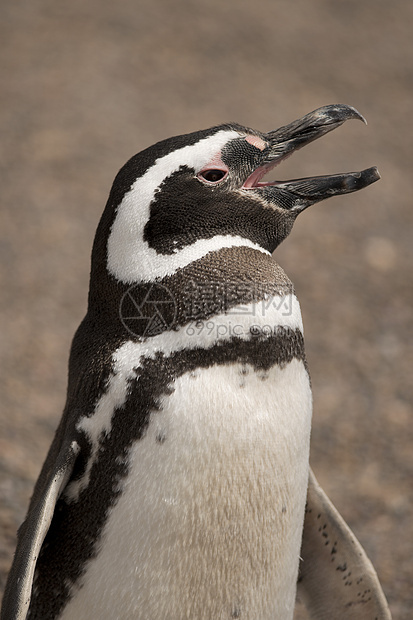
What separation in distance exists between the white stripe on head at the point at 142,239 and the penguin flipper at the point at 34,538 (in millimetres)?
404

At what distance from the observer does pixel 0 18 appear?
22.3 ft

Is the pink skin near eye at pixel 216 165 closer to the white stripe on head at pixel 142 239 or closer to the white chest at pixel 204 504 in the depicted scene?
the white stripe on head at pixel 142 239

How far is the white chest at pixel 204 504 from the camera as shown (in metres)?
1.49

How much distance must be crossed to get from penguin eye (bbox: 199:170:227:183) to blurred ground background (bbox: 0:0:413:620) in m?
1.63

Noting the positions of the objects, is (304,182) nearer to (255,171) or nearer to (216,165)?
(255,171)

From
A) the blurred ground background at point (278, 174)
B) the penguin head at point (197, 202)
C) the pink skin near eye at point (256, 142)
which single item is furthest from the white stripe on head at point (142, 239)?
the blurred ground background at point (278, 174)

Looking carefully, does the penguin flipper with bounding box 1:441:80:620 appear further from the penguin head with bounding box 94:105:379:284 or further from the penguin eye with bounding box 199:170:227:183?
the penguin eye with bounding box 199:170:227:183

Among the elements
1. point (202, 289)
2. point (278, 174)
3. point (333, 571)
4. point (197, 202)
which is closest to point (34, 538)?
point (202, 289)

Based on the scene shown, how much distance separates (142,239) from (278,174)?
4.19 meters

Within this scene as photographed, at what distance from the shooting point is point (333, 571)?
80.0 inches

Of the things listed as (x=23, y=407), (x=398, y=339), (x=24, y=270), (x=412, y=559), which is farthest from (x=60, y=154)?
(x=412, y=559)

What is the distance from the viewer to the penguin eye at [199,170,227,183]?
1.58 metres

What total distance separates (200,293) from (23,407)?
2.34m

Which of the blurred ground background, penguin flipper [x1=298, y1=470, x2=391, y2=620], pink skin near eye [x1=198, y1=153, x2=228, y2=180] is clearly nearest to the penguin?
pink skin near eye [x1=198, y1=153, x2=228, y2=180]
